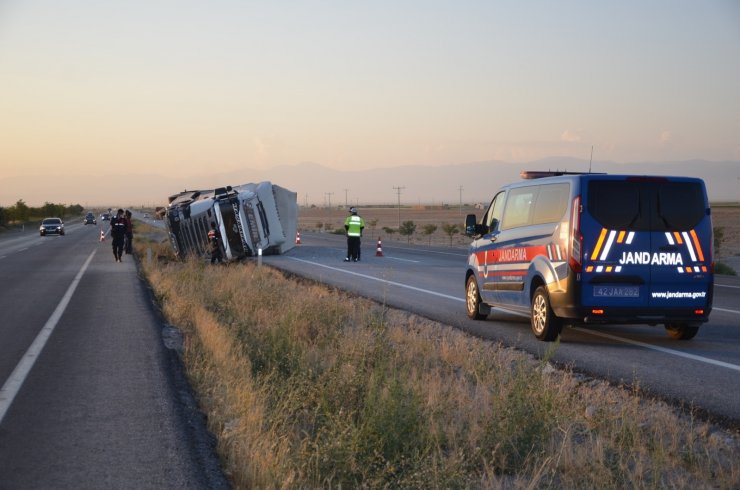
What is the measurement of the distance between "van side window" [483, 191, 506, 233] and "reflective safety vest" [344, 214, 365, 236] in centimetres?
1267

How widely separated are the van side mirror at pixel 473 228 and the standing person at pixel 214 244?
15.0m

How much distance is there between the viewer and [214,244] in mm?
27047

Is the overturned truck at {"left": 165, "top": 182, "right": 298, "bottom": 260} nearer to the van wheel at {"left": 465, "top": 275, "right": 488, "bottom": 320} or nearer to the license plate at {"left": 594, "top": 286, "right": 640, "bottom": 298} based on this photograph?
the van wheel at {"left": 465, "top": 275, "right": 488, "bottom": 320}

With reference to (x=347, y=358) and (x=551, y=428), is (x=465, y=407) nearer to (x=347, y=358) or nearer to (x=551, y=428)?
(x=551, y=428)

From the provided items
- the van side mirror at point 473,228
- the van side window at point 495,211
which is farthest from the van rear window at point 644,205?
the van side mirror at point 473,228

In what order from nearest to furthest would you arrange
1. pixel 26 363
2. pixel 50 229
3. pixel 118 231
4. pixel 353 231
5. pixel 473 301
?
pixel 26 363, pixel 473 301, pixel 353 231, pixel 118 231, pixel 50 229

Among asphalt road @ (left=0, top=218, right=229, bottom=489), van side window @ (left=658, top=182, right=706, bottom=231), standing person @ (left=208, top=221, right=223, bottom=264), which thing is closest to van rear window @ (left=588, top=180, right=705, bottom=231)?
van side window @ (left=658, top=182, right=706, bottom=231)

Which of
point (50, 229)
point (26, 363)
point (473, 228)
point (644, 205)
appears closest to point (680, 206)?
point (644, 205)

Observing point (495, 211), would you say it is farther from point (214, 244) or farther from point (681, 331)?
point (214, 244)

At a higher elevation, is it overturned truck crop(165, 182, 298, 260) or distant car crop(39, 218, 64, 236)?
overturned truck crop(165, 182, 298, 260)

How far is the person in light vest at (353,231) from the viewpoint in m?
26.6

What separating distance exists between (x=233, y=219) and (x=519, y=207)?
55.1 ft

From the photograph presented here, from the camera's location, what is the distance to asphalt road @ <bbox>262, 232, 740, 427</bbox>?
818 cm

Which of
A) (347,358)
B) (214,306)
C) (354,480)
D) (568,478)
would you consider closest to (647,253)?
(347,358)
